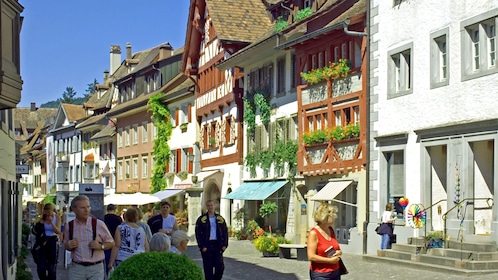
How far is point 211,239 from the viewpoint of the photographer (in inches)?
711

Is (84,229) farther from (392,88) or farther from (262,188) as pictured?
(262,188)

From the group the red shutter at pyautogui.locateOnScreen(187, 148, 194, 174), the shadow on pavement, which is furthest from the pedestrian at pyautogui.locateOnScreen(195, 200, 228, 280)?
the red shutter at pyautogui.locateOnScreen(187, 148, 194, 174)

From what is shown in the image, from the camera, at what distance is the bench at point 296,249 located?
28252 millimetres

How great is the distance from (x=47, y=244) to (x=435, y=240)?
33.9 ft

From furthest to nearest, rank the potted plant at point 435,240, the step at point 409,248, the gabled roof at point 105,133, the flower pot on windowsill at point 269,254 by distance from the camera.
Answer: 1. the gabled roof at point 105,133
2. the flower pot on windowsill at point 269,254
3. the step at point 409,248
4. the potted plant at point 435,240

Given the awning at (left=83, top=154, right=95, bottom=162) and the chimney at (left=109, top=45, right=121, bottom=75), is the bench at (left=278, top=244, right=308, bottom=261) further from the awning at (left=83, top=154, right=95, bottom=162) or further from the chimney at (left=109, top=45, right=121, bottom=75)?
the chimney at (left=109, top=45, right=121, bottom=75)

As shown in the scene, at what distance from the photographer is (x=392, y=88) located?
93.7ft

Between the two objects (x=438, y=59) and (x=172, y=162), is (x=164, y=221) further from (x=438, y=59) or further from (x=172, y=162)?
(x=172, y=162)

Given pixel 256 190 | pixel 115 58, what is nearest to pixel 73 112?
pixel 115 58

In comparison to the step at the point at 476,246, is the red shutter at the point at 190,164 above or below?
above

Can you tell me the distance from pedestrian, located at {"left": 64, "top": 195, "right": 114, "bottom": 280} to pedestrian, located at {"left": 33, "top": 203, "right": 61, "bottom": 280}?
6.63 m

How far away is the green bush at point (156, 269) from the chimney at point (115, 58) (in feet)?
258

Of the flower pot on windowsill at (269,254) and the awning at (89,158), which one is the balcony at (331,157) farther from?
the awning at (89,158)

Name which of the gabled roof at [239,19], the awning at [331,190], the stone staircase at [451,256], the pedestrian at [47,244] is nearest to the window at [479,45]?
the stone staircase at [451,256]
